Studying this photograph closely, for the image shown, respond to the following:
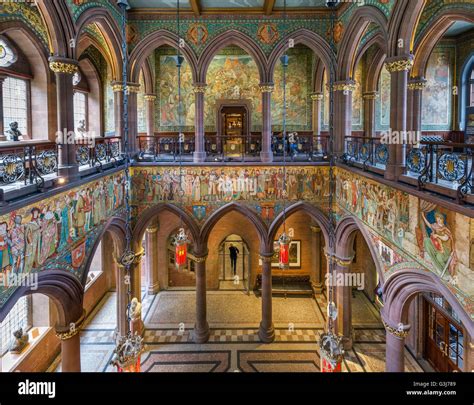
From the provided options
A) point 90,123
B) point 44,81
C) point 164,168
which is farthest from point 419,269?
point 90,123

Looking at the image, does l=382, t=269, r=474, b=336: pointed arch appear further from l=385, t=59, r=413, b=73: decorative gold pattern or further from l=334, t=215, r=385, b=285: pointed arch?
l=385, t=59, r=413, b=73: decorative gold pattern

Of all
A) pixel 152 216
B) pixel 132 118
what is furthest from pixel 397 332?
pixel 132 118

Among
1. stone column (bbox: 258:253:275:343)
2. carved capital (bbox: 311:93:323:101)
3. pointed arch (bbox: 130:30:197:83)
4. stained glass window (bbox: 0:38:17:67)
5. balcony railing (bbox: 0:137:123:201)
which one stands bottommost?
stone column (bbox: 258:253:275:343)

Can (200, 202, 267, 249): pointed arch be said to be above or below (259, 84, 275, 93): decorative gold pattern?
below

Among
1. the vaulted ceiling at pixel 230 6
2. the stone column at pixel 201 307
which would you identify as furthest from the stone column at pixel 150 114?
the stone column at pixel 201 307

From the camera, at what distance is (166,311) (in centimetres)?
1753

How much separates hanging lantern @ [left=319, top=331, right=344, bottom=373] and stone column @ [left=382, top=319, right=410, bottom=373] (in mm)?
4548

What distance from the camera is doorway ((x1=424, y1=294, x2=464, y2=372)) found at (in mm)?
11680

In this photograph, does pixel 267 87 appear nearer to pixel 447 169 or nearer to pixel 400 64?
pixel 400 64

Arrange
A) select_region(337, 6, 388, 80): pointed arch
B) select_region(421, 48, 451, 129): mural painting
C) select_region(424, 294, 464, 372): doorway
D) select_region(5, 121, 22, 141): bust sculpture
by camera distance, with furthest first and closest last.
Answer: select_region(421, 48, 451, 129): mural painting, select_region(5, 121, 22, 141): bust sculpture, select_region(424, 294, 464, 372): doorway, select_region(337, 6, 388, 80): pointed arch

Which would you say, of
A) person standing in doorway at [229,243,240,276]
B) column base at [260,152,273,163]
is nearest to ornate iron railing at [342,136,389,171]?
column base at [260,152,273,163]

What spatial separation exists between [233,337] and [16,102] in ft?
36.6

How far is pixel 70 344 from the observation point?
10.1 metres

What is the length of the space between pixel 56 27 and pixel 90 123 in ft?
34.2
